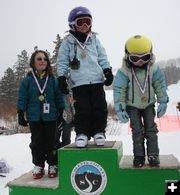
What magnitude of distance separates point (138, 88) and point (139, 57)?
32 centimetres

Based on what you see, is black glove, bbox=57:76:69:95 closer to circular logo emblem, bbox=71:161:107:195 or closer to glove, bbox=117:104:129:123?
glove, bbox=117:104:129:123

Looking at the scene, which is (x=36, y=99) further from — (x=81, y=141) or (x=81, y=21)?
(x=81, y=21)

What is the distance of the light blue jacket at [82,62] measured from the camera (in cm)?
400

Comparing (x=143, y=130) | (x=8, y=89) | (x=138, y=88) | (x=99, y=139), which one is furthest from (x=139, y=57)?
(x=8, y=89)

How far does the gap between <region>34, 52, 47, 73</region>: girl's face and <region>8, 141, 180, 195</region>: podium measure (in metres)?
1.01

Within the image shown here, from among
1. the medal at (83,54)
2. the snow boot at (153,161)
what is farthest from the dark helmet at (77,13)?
the snow boot at (153,161)

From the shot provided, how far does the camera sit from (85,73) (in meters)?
4.00

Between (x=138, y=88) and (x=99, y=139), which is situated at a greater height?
(x=138, y=88)

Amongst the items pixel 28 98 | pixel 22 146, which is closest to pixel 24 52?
pixel 22 146

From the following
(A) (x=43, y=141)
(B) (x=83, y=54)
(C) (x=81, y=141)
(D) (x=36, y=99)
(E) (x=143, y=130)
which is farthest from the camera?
(A) (x=43, y=141)

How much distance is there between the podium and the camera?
12.0 ft

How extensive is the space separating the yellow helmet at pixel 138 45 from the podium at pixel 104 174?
103 centimetres

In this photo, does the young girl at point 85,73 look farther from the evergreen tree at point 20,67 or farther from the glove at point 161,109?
the evergreen tree at point 20,67

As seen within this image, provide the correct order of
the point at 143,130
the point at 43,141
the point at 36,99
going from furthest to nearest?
the point at 43,141 < the point at 36,99 < the point at 143,130
